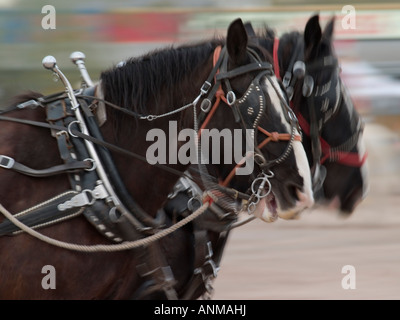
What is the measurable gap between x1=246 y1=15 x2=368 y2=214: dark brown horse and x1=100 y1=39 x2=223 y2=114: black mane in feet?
1.55

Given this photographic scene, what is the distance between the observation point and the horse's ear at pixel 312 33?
3.34 m

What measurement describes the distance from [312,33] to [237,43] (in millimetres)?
775

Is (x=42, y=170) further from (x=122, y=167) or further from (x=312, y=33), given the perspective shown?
(x=312, y=33)

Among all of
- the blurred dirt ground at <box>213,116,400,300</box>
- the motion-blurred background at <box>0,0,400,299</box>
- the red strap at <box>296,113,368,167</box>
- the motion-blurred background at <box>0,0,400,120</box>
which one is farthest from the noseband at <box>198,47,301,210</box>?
the motion-blurred background at <box>0,0,400,120</box>

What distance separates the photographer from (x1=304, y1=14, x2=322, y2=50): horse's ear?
334cm

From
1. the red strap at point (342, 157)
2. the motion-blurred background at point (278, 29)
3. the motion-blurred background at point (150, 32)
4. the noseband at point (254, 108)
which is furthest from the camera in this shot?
the motion-blurred background at point (150, 32)

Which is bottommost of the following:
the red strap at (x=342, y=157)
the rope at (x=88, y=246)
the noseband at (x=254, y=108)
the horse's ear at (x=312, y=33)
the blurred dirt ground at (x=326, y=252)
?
the blurred dirt ground at (x=326, y=252)

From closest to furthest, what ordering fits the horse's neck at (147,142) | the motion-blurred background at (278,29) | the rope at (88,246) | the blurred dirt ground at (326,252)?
the rope at (88,246) < the horse's neck at (147,142) < the blurred dirt ground at (326,252) < the motion-blurred background at (278,29)

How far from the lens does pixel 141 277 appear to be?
289 centimetres

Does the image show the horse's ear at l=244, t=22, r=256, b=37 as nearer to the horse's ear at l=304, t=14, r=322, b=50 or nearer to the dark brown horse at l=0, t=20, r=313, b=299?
the horse's ear at l=304, t=14, r=322, b=50

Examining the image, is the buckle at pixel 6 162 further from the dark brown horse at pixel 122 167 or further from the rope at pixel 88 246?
the rope at pixel 88 246

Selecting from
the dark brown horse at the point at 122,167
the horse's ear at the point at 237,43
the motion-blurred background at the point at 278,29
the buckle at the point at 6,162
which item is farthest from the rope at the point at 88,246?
the motion-blurred background at the point at 278,29

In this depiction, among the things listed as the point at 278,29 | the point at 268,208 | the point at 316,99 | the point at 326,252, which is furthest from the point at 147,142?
the point at 278,29

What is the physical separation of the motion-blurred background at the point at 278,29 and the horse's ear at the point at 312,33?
281cm
